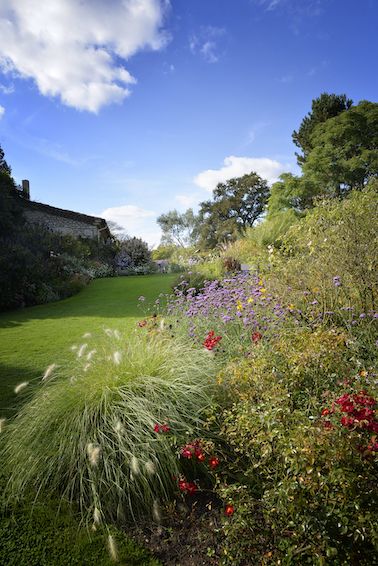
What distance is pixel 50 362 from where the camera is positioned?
4.77 m

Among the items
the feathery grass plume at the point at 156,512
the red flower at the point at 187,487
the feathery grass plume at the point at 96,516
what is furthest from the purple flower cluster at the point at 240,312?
the feathery grass plume at the point at 96,516

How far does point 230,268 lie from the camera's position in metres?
11.5

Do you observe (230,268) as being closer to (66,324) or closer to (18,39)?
(66,324)

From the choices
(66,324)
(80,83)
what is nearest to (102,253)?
(66,324)

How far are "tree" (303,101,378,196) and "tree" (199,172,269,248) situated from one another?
1121 centimetres

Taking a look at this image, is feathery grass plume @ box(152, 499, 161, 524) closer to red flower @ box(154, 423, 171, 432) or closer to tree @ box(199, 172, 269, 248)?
red flower @ box(154, 423, 171, 432)

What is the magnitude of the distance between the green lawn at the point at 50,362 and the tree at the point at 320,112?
2788cm

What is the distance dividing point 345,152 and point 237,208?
14.9 meters

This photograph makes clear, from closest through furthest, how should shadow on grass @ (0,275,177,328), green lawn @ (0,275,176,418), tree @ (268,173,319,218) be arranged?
green lawn @ (0,275,176,418), shadow on grass @ (0,275,177,328), tree @ (268,173,319,218)

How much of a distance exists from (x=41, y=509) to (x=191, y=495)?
95 cm

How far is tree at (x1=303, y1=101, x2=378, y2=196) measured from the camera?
28641 mm

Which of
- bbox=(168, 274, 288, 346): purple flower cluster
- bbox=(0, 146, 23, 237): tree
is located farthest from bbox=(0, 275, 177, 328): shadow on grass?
bbox=(0, 146, 23, 237): tree

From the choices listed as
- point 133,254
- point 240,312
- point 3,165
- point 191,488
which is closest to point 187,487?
point 191,488

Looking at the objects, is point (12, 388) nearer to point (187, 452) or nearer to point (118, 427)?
point (118, 427)
